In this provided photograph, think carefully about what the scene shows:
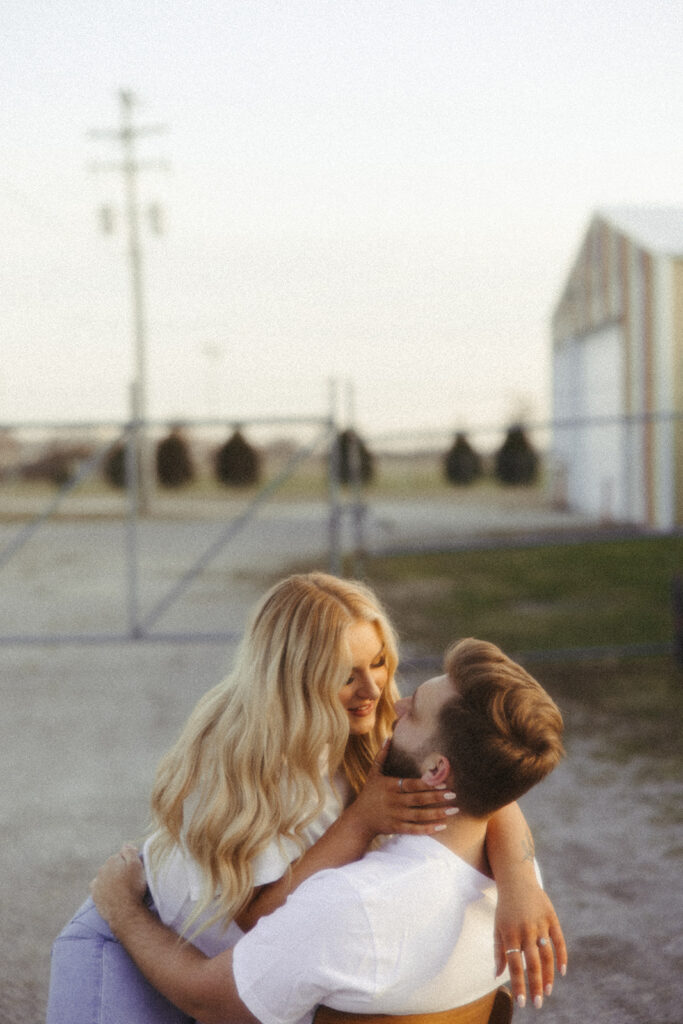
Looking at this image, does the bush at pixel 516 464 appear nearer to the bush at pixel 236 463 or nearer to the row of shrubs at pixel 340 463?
the row of shrubs at pixel 340 463

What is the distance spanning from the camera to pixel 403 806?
5.12 feet

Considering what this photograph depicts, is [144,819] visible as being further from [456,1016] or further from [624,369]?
[624,369]

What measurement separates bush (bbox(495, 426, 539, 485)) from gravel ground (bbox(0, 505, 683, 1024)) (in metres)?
13.1

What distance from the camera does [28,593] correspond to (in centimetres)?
1201

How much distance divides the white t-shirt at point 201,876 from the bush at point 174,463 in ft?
90.1

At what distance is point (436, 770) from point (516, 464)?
1961 cm

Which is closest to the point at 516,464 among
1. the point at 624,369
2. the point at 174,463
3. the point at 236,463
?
the point at 624,369

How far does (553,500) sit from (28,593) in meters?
13.6

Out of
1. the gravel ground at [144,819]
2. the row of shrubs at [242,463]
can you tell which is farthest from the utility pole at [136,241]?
the gravel ground at [144,819]

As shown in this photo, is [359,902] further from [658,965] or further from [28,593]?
[28,593]

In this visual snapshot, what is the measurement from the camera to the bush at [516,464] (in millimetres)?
20481

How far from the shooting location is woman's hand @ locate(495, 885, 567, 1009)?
156cm

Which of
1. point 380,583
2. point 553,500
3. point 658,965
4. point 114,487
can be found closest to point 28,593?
point 380,583

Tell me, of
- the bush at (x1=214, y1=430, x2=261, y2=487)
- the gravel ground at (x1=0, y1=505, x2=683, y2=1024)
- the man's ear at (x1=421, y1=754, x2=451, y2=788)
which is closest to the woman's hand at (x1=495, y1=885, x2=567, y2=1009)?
the man's ear at (x1=421, y1=754, x2=451, y2=788)
